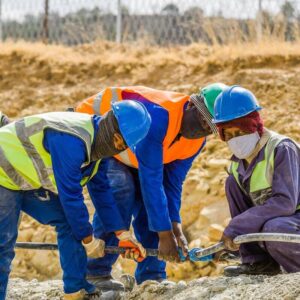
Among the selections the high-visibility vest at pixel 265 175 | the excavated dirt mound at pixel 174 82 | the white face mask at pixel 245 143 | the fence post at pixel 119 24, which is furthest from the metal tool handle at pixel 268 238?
the fence post at pixel 119 24

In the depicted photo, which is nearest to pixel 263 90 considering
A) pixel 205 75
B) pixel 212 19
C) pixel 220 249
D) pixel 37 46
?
pixel 205 75

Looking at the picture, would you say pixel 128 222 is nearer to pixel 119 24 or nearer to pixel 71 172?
pixel 71 172

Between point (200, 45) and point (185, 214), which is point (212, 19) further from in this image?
point (185, 214)

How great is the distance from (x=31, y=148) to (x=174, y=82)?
5827mm

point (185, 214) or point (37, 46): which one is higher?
point (37, 46)

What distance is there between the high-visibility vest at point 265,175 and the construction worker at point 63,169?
801mm

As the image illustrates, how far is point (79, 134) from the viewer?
4977 mm

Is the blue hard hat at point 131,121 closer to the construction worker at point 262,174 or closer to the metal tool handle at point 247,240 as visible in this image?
the construction worker at point 262,174

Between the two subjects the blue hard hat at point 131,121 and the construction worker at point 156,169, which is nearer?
the blue hard hat at point 131,121

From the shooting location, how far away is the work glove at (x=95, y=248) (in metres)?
5.28

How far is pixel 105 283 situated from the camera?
19.2 feet

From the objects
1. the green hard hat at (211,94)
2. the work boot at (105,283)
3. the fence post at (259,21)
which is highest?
the fence post at (259,21)

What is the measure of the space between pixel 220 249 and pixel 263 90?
4858mm

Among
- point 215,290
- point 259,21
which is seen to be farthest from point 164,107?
point 259,21
